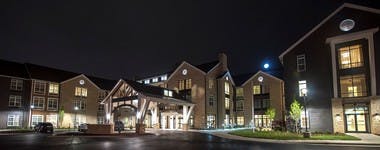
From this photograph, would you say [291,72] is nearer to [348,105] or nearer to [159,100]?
[348,105]

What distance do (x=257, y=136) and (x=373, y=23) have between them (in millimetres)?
17239

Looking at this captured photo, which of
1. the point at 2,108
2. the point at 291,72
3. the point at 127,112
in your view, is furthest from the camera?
the point at 127,112

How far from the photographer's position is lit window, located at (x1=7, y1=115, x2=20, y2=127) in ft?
156

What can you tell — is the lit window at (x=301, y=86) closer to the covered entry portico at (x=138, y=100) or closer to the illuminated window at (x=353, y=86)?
the illuminated window at (x=353, y=86)

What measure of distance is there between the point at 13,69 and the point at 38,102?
6.90m

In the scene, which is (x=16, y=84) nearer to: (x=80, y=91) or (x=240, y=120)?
(x=80, y=91)

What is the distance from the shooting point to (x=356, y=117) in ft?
102

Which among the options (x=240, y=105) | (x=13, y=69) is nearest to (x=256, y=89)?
(x=240, y=105)

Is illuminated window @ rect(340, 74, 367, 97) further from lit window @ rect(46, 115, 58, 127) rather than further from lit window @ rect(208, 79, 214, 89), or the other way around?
lit window @ rect(46, 115, 58, 127)

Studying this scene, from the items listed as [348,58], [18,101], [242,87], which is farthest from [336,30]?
[18,101]

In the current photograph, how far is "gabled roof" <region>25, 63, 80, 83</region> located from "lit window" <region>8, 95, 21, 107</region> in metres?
4.22

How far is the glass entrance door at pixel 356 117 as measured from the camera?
30.7 meters

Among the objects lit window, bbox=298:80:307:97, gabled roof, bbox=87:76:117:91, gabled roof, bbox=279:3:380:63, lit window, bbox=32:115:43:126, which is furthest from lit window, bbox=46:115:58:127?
lit window, bbox=298:80:307:97

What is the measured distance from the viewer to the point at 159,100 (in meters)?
42.2
